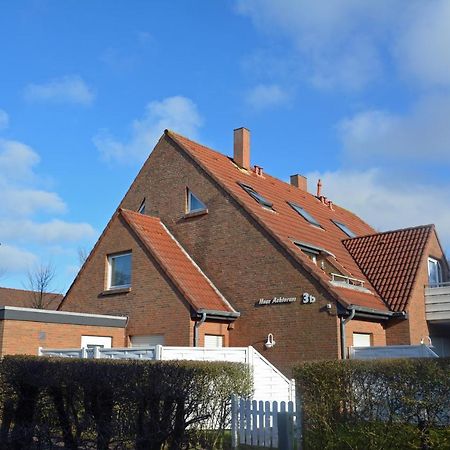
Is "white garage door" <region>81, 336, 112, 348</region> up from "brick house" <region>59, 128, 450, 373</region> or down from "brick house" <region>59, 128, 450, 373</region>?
down

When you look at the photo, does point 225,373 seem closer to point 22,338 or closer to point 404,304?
point 22,338

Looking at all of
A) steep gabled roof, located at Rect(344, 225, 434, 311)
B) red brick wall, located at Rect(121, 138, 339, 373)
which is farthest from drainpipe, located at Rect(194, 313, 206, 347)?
steep gabled roof, located at Rect(344, 225, 434, 311)

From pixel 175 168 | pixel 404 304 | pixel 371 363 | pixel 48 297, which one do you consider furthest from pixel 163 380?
pixel 48 297

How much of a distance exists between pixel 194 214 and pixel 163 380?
1357cm

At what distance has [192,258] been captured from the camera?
21828 millimetres

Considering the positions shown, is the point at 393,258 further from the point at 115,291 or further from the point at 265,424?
the point at 265,424

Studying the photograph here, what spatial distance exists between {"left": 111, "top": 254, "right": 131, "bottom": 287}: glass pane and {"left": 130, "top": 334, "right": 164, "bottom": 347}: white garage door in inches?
→ 77.9

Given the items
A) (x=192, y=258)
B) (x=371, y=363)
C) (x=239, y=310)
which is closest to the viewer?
(x=371, y=363)

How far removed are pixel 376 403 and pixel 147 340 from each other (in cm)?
1167

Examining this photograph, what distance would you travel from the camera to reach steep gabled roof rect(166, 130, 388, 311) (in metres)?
18.6

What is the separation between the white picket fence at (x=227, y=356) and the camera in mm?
15297

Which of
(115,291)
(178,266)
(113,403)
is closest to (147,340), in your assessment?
(115,291)

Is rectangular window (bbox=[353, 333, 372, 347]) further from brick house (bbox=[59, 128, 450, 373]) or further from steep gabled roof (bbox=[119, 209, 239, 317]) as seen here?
steep gabled roof (bbox=[119, 209, 239, 317])

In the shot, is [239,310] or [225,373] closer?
[225,373]
